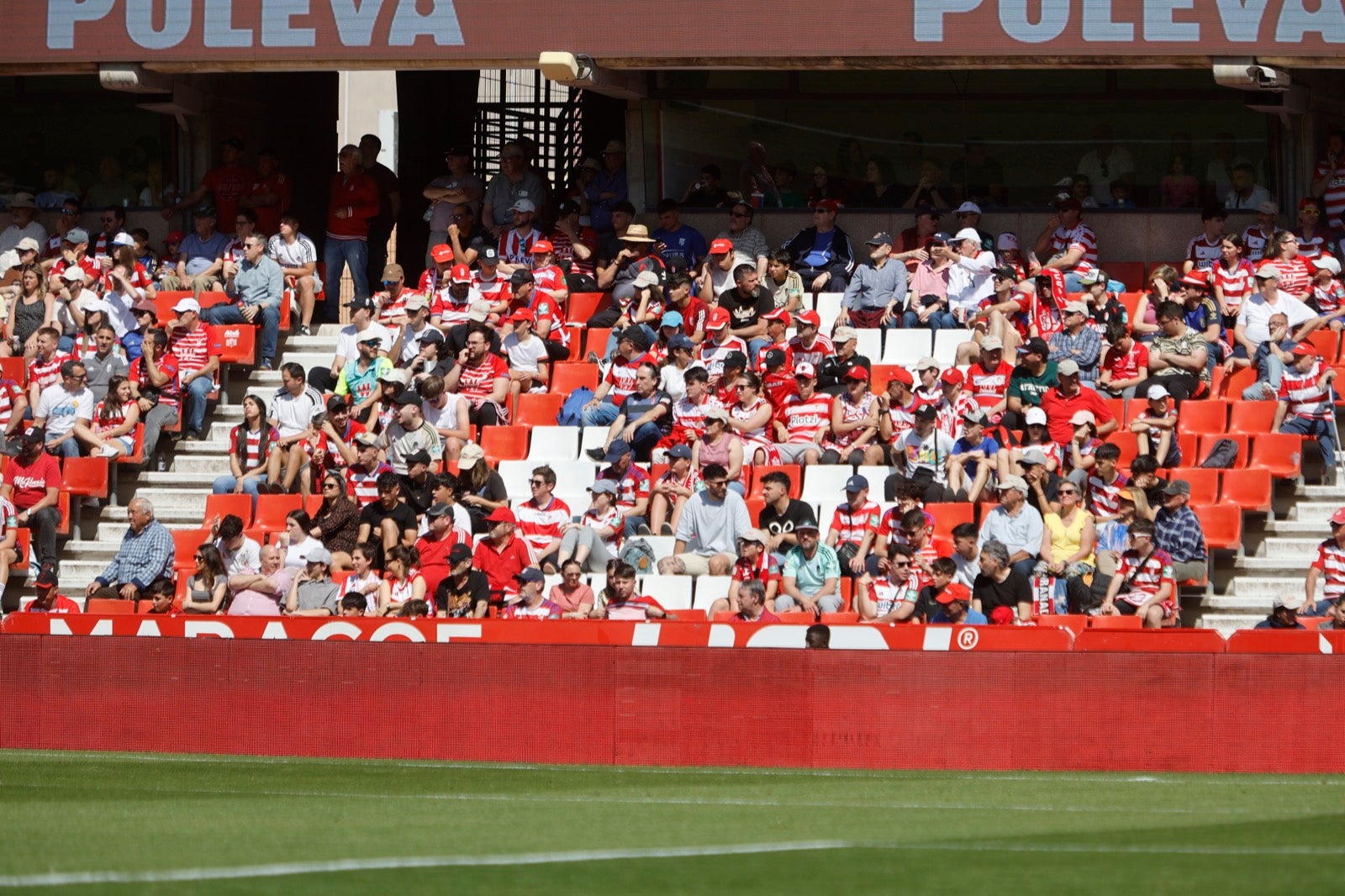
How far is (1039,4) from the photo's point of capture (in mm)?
19875

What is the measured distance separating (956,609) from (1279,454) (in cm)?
419

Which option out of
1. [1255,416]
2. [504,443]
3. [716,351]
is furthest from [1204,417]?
[504,443]

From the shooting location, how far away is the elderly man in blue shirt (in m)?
21.3

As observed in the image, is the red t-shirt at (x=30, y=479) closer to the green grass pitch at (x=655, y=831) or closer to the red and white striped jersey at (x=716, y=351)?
the red and white striped jersey at (x=716, y=351)

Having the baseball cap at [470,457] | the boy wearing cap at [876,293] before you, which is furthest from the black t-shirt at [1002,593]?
the boy wearing cap at [876,293]

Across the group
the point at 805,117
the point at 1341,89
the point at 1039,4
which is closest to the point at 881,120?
the point at 805,117

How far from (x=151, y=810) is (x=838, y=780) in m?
4.27

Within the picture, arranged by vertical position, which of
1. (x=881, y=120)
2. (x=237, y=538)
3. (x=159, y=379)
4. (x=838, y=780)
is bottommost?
(x=838, y=780)

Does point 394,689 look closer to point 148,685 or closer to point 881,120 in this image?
point 148,685

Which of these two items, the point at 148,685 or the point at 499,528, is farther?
the point at 499,528

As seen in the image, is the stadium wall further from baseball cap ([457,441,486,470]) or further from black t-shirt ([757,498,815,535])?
baseball cap ([457,441,486,470])

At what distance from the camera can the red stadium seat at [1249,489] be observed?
674 inches

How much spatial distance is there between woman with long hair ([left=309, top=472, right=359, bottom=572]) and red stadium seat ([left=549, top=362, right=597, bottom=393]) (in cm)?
283

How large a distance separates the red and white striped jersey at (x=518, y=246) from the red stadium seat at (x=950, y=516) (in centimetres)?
618
